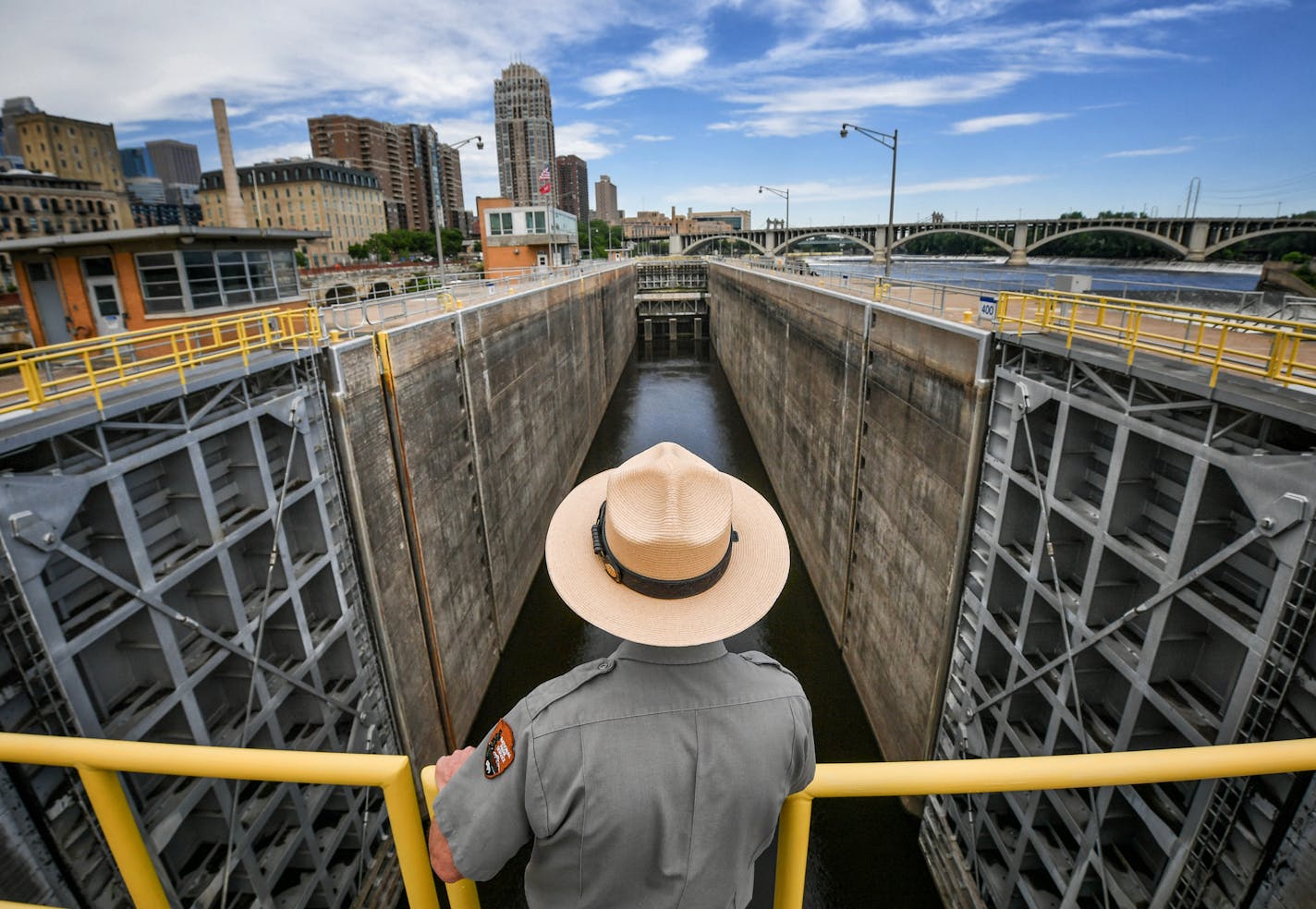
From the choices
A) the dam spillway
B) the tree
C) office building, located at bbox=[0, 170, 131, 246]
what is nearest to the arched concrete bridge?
the dam spillway

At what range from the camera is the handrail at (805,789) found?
2.22 meters

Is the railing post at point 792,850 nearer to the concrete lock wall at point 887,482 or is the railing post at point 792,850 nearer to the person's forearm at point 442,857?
the person's forearm at point 442,857

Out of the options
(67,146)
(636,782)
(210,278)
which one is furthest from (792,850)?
(67,146)

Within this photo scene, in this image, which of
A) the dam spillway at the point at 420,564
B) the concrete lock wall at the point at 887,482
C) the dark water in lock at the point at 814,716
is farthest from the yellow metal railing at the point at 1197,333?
the dark water in lock at the point at 814,716

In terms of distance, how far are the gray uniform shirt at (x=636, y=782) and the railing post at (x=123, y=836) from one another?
1422mm

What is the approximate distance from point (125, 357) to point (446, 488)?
19.6ft

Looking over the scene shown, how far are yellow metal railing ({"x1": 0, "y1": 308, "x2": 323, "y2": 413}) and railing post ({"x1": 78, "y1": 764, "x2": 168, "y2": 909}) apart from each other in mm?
5101

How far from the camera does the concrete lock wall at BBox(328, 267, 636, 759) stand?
11469mm

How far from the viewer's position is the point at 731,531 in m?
2.26

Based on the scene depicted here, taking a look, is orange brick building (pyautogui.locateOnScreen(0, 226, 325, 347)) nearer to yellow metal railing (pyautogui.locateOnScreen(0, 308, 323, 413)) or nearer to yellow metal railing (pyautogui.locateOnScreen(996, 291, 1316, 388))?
yellow metal railing (pyautogui.locateOnScreen(0, 308, 323, 413))

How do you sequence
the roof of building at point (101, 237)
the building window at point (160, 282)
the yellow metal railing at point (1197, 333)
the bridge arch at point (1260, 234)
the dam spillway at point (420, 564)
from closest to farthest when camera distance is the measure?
the dam spillway at point (420, 564) < the yellow metal railing at point (1197, 333) < the roof of building at point (101, 237) < the building window at point (160, 282) < the bridge arch at point (1260, 234)

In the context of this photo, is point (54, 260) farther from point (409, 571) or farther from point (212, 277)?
point (409, 571)

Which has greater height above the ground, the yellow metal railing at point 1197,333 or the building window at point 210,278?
the building window at point 210,278

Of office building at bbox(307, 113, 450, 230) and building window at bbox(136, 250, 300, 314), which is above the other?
office building at bbox(307, 113, 450, 230)
